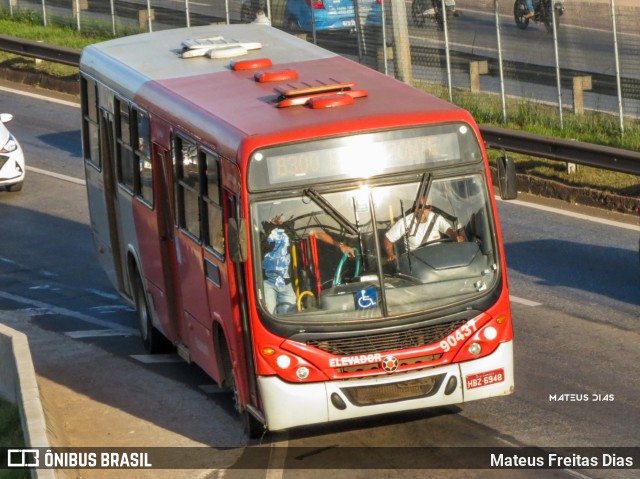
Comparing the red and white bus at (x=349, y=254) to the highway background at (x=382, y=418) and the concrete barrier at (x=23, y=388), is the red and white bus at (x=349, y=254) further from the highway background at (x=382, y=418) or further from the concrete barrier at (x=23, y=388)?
the concrete barrier at (x=23, y=388)

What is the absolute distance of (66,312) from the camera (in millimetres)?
16094

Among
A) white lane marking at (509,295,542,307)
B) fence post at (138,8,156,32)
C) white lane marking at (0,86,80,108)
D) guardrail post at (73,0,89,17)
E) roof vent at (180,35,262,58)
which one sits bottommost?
white lane marking at (509,295,542,307)

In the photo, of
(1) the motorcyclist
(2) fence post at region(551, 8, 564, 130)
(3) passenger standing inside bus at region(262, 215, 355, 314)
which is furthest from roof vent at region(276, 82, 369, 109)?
(1) the motorcyclist

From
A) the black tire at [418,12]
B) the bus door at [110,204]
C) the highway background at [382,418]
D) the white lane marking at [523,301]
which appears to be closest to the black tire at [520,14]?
the black tire at [418,12]

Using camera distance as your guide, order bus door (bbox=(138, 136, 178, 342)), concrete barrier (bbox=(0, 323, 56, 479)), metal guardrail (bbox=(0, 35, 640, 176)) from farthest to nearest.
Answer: metal guardrail (bbox=(0, 35, 640, 176)), bus door (bbox=(138, 136, 178, 342)), concrete barrier (bbox=(0, 323, 56, 479))

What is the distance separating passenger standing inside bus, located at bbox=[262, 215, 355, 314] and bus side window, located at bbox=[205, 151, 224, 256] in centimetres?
69

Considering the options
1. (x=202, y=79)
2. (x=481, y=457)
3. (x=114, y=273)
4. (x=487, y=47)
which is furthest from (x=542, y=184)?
(x=481, y=457)

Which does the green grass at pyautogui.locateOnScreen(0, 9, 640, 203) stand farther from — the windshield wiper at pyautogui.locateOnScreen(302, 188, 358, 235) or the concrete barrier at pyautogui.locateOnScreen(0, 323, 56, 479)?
the concrete barrier at pyautogui.locateOnScreen(0, 323, 56, 479)

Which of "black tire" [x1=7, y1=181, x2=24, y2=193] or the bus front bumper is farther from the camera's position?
"black tire" [x1=7, y1=181, x2=24, y2=193]

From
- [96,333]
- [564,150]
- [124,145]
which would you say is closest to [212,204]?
[124,145]

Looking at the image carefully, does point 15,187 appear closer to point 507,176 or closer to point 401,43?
point 401,43

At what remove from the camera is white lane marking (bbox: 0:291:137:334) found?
612 inches

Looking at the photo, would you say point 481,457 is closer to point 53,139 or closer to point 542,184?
point 542,184

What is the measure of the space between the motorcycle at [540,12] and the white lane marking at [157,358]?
9.79m
